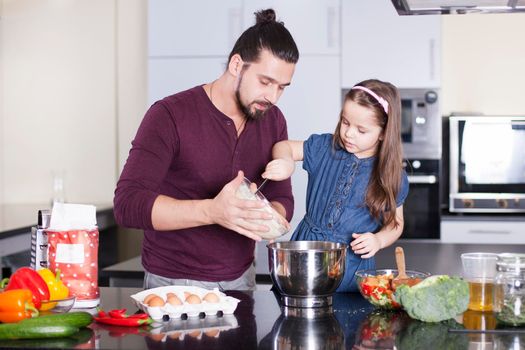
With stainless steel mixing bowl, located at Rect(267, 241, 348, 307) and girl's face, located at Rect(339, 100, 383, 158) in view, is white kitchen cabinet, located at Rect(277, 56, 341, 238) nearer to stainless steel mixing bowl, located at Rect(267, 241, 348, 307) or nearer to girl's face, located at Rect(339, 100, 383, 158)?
girl's face, located at Rect(339, 100, 383, 158)

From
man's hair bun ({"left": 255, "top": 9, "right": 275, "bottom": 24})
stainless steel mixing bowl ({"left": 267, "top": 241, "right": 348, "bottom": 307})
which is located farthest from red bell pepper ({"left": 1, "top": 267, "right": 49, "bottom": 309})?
man's hair bun ({"left": 255, "top": 9, "right": 275, "bottom": 24})

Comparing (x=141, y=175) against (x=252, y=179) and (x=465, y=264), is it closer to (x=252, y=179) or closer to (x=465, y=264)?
(x=252, y=179)

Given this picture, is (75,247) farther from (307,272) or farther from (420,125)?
(420,125)

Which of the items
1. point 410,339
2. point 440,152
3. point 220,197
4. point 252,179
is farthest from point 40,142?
point 410,339

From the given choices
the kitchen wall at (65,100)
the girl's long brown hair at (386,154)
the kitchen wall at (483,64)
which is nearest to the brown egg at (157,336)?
the girl's long brown hair at (386,154)

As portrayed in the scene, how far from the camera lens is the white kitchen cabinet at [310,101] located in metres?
4.35

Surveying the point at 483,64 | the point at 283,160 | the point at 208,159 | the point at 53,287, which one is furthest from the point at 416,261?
the point at 483,64

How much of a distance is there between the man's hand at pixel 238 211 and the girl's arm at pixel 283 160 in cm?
29

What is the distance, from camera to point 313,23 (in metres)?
4.34

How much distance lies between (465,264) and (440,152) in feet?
8.25

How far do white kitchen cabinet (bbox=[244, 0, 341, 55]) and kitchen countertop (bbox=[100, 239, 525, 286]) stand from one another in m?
1.49

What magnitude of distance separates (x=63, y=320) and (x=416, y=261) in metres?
1.51

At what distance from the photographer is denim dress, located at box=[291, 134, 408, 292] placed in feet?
7.66

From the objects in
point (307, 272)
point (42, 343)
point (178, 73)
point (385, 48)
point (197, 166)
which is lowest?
point (42, 343)
